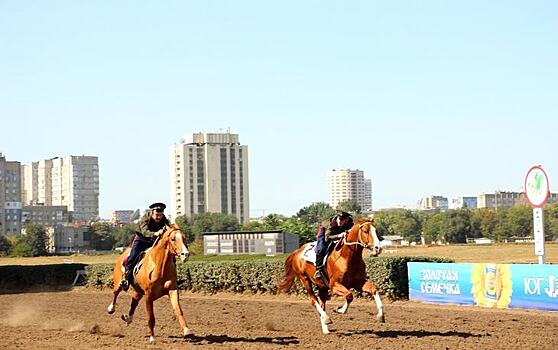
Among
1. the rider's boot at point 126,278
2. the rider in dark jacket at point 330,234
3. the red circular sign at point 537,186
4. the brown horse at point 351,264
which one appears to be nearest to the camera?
the brown horse at point 351,264

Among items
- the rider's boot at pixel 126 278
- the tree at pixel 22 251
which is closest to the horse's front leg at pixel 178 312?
the rider's boot at pixel 126 278

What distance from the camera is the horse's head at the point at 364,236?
15551 millimetres

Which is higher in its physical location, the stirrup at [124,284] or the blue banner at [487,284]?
the stirrup at [124,284]

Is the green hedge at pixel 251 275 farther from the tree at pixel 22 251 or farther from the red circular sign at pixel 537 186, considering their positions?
the tree at pixel 22 251

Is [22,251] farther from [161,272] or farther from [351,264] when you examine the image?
[351,264]

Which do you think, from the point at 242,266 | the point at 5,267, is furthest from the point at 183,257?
the point at 5,267

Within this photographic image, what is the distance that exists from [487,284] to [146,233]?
429 inches

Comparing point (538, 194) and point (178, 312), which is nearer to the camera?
point (178, 312)

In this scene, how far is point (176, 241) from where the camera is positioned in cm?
1534

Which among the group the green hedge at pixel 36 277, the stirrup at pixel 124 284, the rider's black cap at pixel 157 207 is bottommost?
the green hedge at pixel 36 277

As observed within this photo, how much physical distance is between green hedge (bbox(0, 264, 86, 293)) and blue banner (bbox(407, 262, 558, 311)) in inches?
932

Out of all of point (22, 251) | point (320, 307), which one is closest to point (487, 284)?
point (320, 307)

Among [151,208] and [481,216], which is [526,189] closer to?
[151,208]

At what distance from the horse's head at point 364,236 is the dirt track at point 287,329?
1.61 meters
